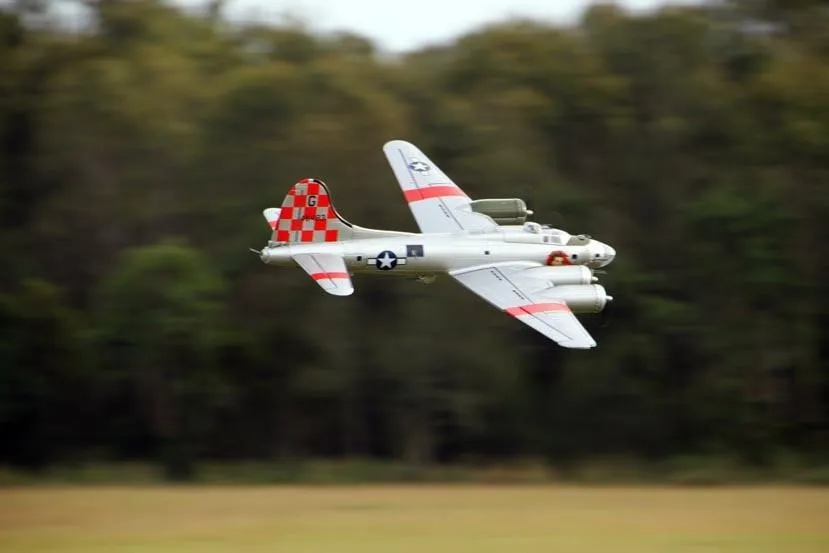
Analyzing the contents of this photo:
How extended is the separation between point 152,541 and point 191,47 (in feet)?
94.8

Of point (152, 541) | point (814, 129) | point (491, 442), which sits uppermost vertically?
point (814, 129)

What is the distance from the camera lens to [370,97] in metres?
43.0

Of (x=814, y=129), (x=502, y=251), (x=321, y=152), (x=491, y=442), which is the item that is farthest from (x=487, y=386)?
(x=502, y=251)

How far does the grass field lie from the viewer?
26859 mm

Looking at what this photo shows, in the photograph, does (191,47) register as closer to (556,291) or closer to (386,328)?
(386,328)

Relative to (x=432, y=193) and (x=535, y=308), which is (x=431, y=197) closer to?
(x=432, y=193)

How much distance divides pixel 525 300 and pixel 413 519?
298 inches

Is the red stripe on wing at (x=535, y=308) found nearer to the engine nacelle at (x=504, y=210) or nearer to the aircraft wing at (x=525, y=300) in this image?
the aircraft wing at (x=525, y=300)

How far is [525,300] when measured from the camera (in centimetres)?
2581

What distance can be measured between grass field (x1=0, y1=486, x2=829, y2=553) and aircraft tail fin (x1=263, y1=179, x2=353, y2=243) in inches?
238

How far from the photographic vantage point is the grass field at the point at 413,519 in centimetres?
2686

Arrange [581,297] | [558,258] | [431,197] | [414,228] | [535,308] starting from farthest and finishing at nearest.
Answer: [414,228]
[431,197]
[558,258]
[581,297]
[535,308]

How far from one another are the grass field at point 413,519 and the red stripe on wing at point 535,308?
4600 millimetres

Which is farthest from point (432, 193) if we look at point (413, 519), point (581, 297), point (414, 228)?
point (414, 228)
